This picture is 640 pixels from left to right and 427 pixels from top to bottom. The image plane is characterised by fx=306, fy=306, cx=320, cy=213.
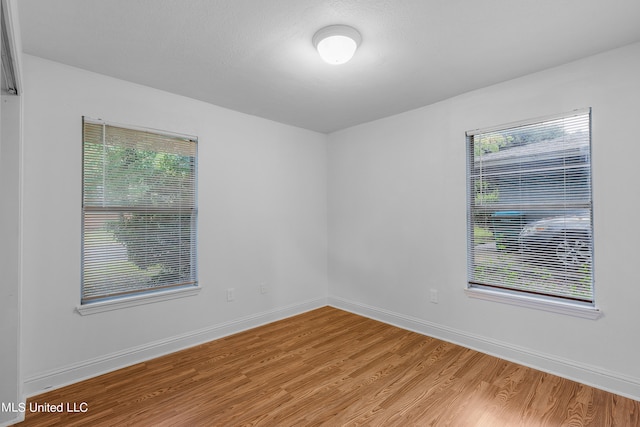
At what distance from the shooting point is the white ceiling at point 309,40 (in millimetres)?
1745

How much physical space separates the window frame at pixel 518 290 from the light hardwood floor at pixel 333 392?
1.73ft

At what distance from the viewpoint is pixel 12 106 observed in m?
1.91

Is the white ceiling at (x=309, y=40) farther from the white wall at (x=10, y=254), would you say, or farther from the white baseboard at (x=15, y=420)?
the white baseboard at (x=15, y=420)

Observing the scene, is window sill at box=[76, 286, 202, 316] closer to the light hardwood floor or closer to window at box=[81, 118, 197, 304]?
window at box=[81, 118, 197, 304]

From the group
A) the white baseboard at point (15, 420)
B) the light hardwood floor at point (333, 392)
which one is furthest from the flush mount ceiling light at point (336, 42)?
the white baseboard at point (15, 420)

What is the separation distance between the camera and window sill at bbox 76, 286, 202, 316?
7.91 ft

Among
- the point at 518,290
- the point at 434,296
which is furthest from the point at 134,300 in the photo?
the point at 518,290

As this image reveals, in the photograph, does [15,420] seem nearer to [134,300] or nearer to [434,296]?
[134,300]

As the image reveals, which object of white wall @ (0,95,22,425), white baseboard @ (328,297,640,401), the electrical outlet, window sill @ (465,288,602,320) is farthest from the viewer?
the electrical outlet

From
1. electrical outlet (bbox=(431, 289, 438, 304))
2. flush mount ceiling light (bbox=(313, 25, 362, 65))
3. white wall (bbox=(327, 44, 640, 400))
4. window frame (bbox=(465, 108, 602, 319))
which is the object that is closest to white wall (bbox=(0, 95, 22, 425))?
flush mount ceiling light (bbox=(313, 25, 362, 65))

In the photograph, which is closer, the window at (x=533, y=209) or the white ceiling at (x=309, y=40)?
the white ceiling at (x=309, y=40)

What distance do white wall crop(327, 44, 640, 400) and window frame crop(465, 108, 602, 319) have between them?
49 millimetres

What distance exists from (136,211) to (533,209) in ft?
11.2

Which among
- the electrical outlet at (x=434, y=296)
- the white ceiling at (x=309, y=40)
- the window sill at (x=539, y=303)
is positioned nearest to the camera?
the white ceiling at (x=309, y=40)
